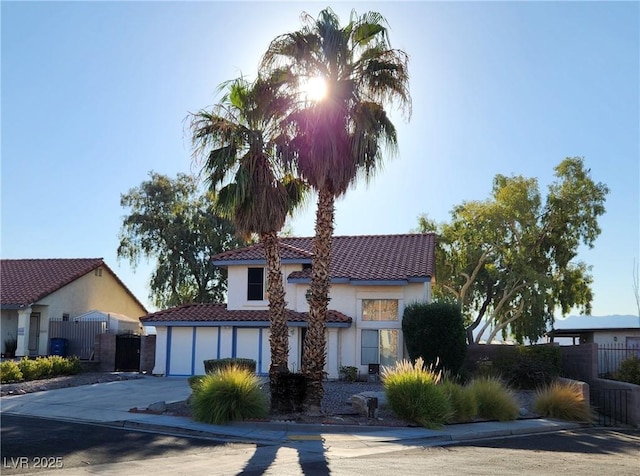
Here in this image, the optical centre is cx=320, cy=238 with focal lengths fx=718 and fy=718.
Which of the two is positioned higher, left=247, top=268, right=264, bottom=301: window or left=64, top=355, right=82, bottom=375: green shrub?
left=247, top=268, right=264, bottom=301: window

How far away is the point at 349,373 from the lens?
28922mm

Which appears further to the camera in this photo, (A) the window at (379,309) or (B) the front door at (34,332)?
(B) the front door at (34,332)

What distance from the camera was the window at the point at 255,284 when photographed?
1276 inches

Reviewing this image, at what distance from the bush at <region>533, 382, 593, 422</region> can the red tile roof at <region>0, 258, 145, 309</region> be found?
25880mm

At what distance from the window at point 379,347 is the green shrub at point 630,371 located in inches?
340

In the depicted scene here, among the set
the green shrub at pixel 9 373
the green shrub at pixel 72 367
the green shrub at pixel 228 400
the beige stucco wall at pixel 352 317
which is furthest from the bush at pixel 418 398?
the green shrub at pixel 72 367

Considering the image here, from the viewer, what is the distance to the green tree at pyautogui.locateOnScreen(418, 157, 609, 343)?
41469 mm

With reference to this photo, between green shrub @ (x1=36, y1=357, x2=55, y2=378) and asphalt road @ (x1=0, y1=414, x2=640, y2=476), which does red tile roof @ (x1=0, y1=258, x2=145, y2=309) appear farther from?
asphalt road @ (x1=0, y1=414, x2=640, y2=476)

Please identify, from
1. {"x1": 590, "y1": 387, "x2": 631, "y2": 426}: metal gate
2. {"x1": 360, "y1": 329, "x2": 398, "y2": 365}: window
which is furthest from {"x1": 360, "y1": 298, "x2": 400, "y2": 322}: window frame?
{"x1": 590, "y1": 387, "x2": 631, "y2": 426}: metal gate

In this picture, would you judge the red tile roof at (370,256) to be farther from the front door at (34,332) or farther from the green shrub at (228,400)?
the green shrub at (228,400)

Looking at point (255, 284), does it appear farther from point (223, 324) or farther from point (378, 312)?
point (378, 312)

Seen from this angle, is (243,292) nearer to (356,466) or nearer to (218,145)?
(218,145)

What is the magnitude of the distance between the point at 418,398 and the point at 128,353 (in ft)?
65.9

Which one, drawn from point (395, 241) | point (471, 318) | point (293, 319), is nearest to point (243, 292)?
point (293, 319)
